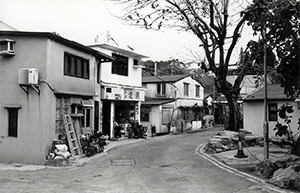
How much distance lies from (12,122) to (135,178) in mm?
6846

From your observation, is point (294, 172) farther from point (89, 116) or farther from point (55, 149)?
point (89, 116)

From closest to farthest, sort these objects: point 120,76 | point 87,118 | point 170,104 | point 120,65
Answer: point 87,118 → point 120,76 → point 120,65 → point 170,104

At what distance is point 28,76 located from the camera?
1337 centimetres

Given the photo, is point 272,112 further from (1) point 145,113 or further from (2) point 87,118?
(1) point 145,113

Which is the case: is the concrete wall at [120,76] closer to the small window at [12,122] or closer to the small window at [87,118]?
the small window at [87,118]

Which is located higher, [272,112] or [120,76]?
[120,76]

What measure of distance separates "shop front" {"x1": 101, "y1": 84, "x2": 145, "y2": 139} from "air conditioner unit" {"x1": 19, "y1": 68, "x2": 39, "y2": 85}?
836 cm

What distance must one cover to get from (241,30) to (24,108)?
11.7 m

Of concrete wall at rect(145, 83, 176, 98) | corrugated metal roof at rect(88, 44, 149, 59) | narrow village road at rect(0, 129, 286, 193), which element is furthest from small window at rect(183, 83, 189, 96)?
narrow village road at rect(0, 129, 286, 193)

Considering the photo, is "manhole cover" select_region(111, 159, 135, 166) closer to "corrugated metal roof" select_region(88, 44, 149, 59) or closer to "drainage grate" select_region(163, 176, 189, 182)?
"drainage grate" select_region(163, 176, 189, 182)

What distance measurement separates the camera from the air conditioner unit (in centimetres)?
1334

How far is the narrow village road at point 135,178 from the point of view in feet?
30.6

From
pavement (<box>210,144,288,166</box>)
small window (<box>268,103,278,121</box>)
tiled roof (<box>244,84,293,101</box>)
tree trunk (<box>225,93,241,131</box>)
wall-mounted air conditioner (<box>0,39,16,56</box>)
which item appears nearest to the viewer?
pavement (<box>210,144,288,166</box>)

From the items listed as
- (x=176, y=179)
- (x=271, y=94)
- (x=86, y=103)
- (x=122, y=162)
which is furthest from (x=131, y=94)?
(x=176, y=179)
